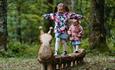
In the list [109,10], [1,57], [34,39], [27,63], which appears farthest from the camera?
[34,39]

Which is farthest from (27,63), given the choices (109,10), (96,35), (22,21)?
(22,21)

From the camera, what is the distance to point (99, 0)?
627 inches

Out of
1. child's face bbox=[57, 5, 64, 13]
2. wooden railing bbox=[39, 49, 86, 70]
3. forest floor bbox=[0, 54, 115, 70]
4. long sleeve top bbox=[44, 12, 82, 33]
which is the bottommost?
forest floor bbox=[0, 54, 115, 70]

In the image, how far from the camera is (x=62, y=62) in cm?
967

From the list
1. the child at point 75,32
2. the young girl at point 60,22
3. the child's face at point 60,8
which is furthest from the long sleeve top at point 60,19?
the child at point 75,32

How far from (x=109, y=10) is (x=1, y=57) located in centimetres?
775

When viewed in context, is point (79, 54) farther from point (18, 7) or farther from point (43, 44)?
point (18, 7)

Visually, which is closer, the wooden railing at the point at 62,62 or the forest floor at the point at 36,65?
the wooden railing at the point at 62,62

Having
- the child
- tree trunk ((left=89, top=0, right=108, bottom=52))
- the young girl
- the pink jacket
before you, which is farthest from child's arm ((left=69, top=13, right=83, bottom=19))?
tree trunk ((left=89, top=0, right=108, bottom=52))

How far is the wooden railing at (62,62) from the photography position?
8.82 m

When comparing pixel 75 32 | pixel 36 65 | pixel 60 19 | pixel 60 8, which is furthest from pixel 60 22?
pixel 36 65

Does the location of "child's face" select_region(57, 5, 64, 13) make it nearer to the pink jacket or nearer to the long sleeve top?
the long sleeve top

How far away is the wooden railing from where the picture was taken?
8.82 meters

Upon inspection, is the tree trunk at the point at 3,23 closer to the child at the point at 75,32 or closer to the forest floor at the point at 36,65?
the forest floor at the point at 36,65
